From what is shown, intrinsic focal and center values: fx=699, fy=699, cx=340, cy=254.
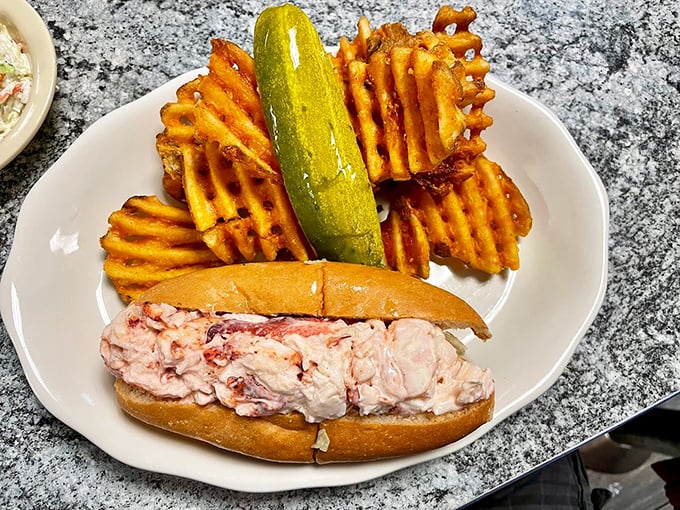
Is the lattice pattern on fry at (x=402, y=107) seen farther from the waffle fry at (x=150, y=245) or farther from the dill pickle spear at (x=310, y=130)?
the waffle fry at (x=150, y=245)

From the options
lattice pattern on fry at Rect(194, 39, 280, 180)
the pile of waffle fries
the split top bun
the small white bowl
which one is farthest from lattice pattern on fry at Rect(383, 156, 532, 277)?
the small white bowl

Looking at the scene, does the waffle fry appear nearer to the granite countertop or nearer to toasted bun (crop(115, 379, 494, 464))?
toasted bun (crop(115, 379, 494, 464))

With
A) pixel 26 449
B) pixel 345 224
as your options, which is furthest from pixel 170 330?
pixel 26 449

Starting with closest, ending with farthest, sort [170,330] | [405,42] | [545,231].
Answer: [170,330], [405,42], [545,231]

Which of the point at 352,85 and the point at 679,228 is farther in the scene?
the point at 679,228

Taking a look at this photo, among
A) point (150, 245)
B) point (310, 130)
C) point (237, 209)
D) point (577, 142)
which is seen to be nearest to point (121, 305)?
point (150, 245)

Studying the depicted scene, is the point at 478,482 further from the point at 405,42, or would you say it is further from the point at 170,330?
the point at 405,42
